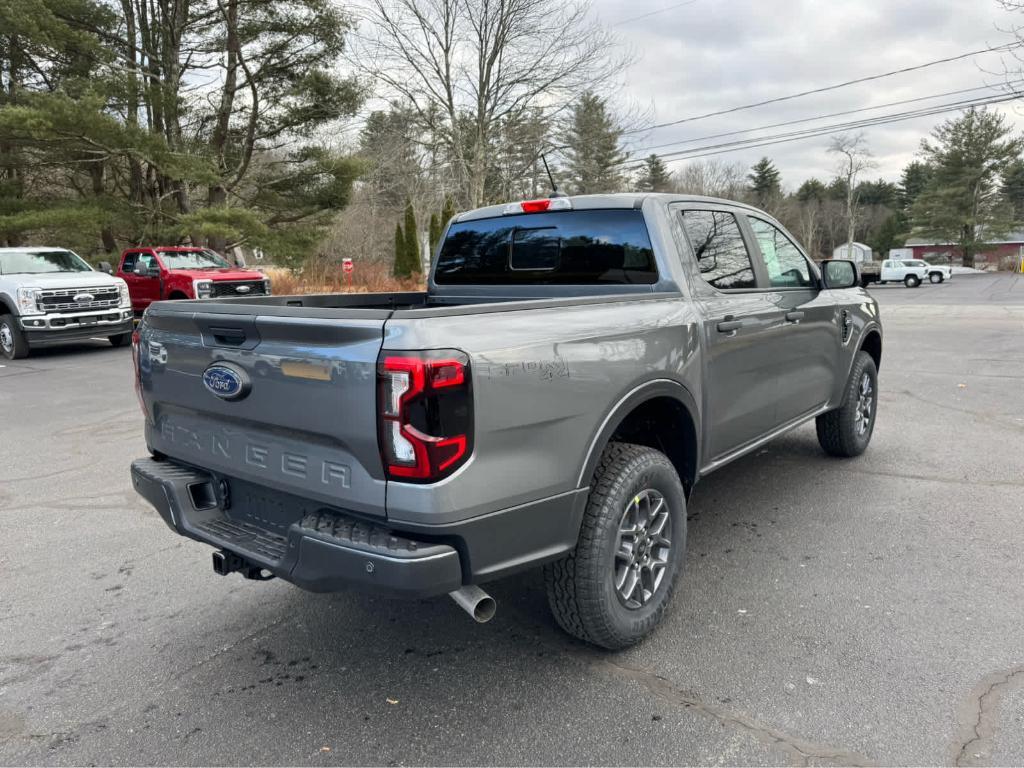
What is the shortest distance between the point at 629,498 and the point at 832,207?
85.7 metres

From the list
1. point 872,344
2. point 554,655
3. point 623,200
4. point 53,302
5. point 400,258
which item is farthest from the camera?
point 400,258

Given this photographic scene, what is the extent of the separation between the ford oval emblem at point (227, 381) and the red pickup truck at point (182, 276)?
489 inches

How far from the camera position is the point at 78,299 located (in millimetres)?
12547

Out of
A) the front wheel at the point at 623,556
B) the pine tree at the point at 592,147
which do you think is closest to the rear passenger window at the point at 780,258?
the front wheel at the point at 623,556

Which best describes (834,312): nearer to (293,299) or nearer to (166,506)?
(293,299)

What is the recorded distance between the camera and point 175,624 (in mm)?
3219

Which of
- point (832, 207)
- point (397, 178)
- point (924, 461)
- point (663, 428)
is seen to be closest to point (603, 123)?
point (397, 178)

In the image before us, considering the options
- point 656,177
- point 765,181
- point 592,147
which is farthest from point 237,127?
point 765,181

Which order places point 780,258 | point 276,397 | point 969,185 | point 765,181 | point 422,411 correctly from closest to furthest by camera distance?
point 422,411 → point 276,397 → point 780,258 → point 969,185 → point 765,181

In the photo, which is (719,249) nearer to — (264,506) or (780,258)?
(780,258)

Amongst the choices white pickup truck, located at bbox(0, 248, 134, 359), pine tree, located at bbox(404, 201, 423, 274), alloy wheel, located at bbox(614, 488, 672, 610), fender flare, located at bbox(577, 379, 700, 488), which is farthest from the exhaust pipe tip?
pine tree, located at bbox(404, 201, 423, 274)

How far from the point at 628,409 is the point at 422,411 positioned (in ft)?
3.19

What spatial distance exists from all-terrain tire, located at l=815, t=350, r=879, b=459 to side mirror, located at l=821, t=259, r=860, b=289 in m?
0.64

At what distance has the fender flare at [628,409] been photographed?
2.58 m
